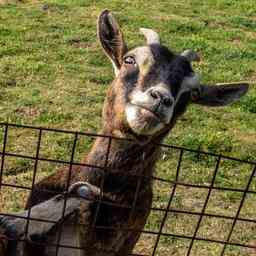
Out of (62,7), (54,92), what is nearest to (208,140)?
(54,92)

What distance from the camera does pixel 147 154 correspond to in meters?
6.32

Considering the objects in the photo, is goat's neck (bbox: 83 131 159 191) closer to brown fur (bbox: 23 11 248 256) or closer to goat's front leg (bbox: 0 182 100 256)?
brown fur (bbox: 23 11 248 256)

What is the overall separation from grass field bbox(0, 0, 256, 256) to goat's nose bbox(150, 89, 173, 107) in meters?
2.59

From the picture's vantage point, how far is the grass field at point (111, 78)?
8742 millimetres

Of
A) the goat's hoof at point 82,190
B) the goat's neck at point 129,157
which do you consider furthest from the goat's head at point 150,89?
the goat's hoof at point 82,190

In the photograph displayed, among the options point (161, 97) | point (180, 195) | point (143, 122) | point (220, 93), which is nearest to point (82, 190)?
point (143, 122)

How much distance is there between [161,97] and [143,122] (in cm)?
24

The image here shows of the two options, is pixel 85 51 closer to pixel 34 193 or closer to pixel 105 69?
pixel 105 69

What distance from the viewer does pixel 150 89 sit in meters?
5.86

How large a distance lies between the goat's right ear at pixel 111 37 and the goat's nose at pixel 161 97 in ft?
4.13

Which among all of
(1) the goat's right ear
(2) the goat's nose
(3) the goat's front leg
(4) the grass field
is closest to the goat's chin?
(2) the goat's nose

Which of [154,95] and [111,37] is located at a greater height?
[154,95]

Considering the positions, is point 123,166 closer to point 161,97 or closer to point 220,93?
point 161,97

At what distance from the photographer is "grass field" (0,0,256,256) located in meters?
8.74
